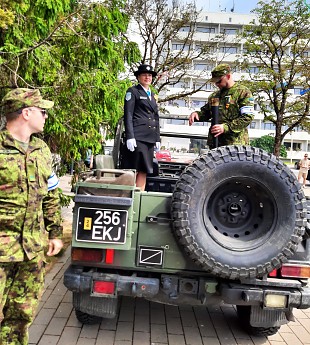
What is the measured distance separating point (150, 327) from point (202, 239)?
4.43ft

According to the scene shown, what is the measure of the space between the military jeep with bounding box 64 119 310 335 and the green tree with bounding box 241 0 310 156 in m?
14.0

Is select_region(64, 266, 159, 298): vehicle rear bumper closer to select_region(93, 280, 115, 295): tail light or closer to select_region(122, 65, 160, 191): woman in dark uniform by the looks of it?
select_region(93, 280, 115, 295): tail light

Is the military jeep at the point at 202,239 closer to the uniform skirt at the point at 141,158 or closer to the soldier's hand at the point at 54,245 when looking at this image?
the soldier's hand at the point at 54,245

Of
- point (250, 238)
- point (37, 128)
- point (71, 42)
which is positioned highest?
point (71, 42)

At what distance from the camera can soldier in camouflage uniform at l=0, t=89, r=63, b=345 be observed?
2.40 metres

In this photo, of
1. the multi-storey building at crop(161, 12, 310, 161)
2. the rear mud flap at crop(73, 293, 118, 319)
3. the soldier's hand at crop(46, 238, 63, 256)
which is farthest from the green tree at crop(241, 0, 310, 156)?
the soldier's hand at crop(46, 238, 63, 256)

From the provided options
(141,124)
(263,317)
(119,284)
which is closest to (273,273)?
(263,317)

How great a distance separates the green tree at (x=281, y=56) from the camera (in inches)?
636

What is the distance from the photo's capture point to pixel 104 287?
312 centimetres

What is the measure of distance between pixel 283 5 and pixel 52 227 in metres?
16.3

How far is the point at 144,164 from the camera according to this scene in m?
4.43

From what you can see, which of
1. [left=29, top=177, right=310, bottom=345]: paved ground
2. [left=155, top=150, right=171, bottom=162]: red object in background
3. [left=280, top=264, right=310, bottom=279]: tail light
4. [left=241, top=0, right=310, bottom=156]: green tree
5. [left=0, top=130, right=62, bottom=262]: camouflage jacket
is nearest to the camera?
[left=0, top=130, right=62, bottom=262]: camouflage jacket

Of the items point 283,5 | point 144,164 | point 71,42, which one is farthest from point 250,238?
point 283,5

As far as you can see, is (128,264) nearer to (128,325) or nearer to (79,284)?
(79,284)
